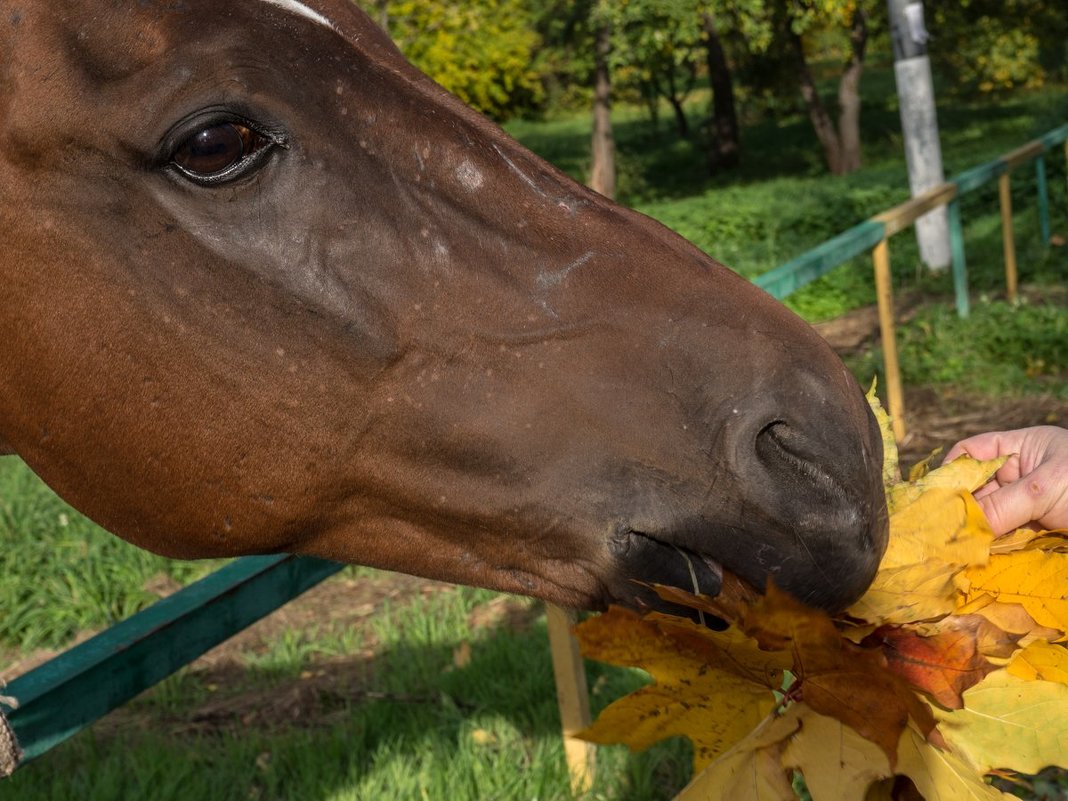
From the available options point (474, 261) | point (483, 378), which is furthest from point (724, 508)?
point (474, 261)

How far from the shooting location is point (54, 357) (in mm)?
1803

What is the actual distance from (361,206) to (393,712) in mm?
2304

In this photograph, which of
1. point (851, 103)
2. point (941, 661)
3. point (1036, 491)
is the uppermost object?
point (1036, 491)

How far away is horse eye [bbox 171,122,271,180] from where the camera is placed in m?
1.67

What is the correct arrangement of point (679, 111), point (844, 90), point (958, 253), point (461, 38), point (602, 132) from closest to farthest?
point (958, 253)
point (461, 38)
point (602, 132)
point (844, 90)
point (679, 111)

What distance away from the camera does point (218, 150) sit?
1683 millimetres

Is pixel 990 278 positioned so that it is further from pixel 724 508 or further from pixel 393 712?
pixel 724 508

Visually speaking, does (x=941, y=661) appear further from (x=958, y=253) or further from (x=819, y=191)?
(x=819, y=191)

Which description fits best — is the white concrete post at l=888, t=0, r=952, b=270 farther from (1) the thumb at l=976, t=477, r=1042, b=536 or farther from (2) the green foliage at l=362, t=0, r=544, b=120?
(1) the thumb at l=976, t=477, r=1042, b=536

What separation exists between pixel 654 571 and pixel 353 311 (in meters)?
0.58

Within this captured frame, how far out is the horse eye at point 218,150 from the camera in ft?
5.49

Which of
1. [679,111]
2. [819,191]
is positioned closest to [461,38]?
[819,191]

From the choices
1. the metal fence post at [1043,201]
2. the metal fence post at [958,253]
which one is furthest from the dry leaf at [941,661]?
the metal fence post at [1043,201]

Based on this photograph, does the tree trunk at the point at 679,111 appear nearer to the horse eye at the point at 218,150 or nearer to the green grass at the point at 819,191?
the green grass at the point at 819,191
